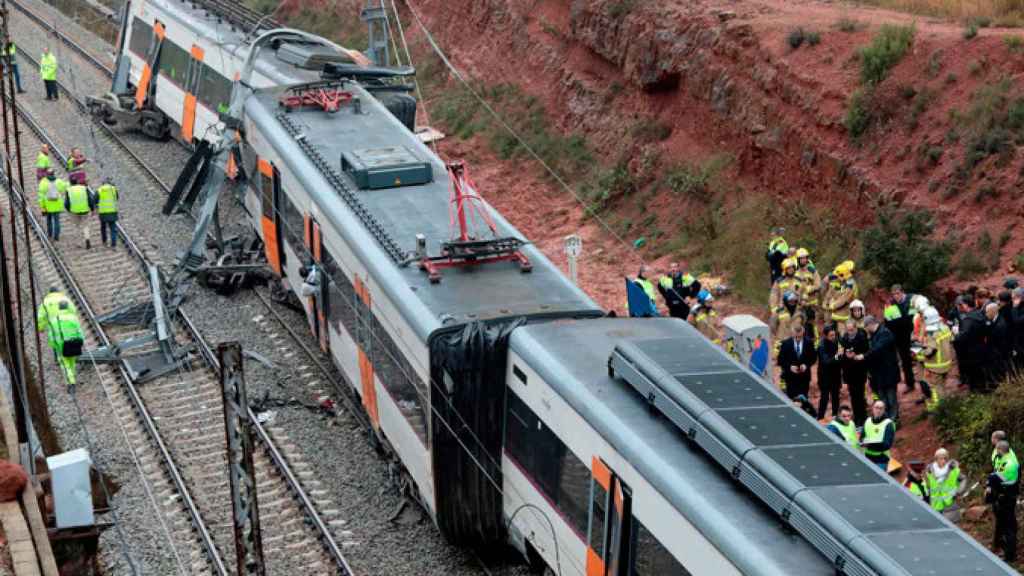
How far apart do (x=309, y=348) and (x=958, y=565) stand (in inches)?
533

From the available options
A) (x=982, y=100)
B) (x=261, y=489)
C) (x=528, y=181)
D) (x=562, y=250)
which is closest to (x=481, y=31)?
(x=528, y=181)

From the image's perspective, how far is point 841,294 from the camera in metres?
18.5

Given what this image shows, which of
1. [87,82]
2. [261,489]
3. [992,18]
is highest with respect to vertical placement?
[992,18]

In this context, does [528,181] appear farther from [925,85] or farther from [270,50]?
[925,85]

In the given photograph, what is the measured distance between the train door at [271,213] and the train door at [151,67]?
1085 cm

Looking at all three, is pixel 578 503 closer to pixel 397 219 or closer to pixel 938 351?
pixel 397 219

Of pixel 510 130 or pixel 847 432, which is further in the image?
pixel 510 130

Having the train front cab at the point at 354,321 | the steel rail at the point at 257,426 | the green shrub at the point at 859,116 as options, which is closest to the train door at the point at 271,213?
the train front cab at the point at 354,321

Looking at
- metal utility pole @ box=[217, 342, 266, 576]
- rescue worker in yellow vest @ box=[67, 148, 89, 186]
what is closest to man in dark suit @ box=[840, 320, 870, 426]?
metal utility pole @ box=[217, 342, 266, 576]

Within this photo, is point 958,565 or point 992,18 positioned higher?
point 992,18

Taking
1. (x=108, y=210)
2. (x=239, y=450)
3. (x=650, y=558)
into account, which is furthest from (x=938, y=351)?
(x=108, y=210)

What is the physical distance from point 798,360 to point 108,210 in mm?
13983

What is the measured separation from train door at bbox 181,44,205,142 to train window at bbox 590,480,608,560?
63.6 feet

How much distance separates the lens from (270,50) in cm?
2733
